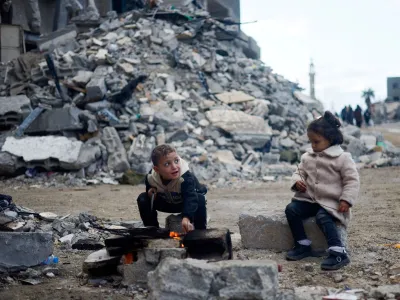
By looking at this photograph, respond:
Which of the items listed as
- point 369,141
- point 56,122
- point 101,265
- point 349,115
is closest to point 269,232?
point 101,265

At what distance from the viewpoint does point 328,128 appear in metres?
4.00

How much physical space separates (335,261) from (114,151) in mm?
8954

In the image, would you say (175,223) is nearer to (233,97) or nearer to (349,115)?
(233,97)

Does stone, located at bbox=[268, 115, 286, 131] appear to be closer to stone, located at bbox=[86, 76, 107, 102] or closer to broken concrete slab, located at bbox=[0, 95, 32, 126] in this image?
stone, located at bbox=[86, 76, 107, 102]

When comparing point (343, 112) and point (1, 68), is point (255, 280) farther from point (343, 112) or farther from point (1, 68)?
point (343, 112)

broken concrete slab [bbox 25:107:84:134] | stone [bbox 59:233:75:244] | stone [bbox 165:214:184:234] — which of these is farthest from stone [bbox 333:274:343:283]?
broken concrete slab [bbox 25:107:84:134]

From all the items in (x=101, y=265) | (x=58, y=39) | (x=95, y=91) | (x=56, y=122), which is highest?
(x=58, y=39)

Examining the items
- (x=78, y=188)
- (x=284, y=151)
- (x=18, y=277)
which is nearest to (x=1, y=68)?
(x=78, y=188)

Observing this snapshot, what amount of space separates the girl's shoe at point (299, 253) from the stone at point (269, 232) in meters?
0.11

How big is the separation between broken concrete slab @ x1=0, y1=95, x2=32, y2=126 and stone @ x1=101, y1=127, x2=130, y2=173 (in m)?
2.43

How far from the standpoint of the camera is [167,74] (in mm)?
15422

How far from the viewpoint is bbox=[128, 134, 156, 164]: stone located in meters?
11.7

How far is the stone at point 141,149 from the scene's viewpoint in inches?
460

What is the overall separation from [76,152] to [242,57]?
10410mm
